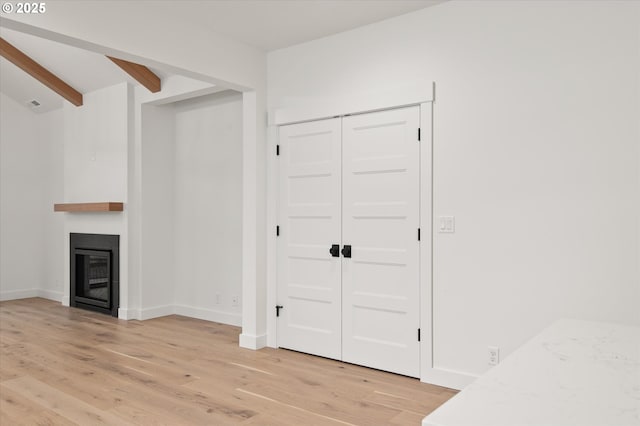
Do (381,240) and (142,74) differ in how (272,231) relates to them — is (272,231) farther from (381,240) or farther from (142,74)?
(142,74)

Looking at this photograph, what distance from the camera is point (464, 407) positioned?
115cm

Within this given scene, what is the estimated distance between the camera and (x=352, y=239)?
3816mm

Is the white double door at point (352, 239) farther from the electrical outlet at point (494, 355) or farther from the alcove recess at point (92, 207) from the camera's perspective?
the alcove recess at point (92, 207)

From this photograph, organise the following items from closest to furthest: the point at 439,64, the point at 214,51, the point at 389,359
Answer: the point at 439,64 → the point at 389,359 → the point at 214,51

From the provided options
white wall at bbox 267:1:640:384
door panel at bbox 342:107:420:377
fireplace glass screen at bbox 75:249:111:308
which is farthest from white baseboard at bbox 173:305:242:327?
white wall at bbox 267:1:640:384

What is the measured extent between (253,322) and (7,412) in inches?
76.4

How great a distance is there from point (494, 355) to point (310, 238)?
173cm

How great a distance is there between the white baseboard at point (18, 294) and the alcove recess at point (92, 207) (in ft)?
5.72

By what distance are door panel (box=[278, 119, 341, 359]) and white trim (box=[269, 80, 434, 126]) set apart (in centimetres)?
8

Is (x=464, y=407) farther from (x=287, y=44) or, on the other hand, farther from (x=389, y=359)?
(x=287, y=44)

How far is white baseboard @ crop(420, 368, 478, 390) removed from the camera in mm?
3218

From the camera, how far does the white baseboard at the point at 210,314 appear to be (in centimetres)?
520

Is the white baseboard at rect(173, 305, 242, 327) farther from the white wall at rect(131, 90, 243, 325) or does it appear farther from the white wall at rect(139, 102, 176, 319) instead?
the white wall at rect(139, 102, 176, 319)

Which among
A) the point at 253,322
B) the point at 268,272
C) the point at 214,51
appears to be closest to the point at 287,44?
the point at 214,51
